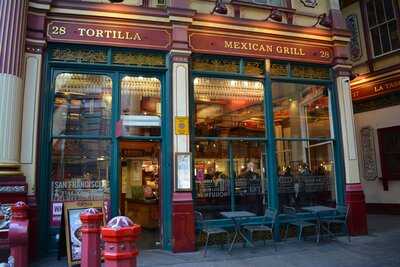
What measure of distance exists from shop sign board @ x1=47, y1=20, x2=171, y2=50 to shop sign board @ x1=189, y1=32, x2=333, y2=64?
0.76m

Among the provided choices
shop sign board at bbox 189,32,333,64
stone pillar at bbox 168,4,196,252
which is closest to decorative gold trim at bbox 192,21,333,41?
shop sign board at bbox 189,32,333,64

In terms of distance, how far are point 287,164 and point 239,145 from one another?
4.45 feet

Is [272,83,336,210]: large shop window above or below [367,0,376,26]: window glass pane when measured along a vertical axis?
below

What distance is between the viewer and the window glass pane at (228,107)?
29.9ft

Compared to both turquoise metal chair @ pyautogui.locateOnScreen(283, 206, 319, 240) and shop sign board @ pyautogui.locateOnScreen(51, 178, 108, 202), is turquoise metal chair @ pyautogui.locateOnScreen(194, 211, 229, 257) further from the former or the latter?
shop sign board @ pyautogui.locateOnScreen(51, 178, 108, 202)

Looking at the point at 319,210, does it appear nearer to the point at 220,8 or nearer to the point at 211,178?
the point at 211,178

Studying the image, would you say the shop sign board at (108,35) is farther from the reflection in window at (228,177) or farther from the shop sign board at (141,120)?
the reflection in window at (228,177)

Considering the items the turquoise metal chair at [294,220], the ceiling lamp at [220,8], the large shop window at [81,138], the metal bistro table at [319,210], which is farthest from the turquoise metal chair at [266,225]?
the ceiling lamp at [220,8]

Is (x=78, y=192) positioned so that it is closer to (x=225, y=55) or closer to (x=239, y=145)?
(x=239, y=145)

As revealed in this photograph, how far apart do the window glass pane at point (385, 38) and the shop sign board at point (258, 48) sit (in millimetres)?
4385

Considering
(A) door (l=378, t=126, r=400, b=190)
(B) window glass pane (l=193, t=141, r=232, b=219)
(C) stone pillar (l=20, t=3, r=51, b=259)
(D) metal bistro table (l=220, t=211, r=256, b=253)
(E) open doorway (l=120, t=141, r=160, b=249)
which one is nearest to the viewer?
(C) stone pillar (l=20, t=3, r=51, b=259)

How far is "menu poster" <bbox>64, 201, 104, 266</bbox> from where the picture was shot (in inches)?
263

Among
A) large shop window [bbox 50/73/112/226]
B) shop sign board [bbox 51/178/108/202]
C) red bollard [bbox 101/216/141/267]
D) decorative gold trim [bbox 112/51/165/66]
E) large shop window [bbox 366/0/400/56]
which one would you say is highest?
large shop window [bbox 366/0/400/56]

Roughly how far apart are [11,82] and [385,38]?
12.0 meters
